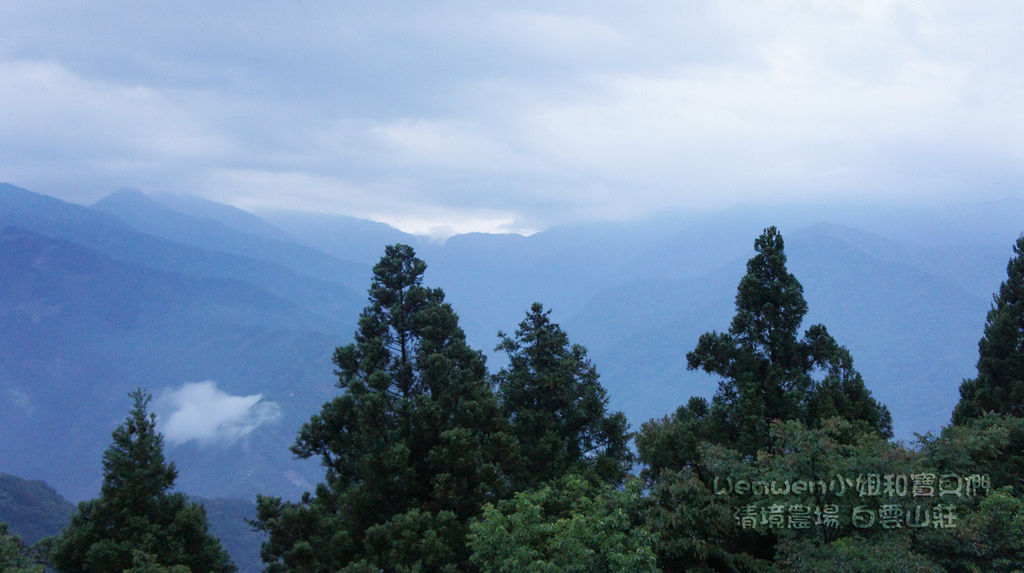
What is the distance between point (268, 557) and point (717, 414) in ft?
38.0

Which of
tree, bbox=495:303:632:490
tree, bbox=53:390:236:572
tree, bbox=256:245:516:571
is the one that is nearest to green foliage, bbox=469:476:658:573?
tree, bbox=256:245:516:571

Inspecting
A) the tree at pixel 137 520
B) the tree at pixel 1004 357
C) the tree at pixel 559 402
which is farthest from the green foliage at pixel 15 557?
the tree at pixel 1004 357

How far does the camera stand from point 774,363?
15.1 metres

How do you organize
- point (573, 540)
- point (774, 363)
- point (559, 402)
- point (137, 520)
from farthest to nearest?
point (559, 402), point (774, 363), point (137, 520), point (573, 540)

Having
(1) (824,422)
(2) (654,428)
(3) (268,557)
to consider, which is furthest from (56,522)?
(1) (824,422)

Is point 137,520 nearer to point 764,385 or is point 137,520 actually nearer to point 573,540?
point 573,540

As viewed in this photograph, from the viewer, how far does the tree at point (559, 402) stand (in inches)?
692

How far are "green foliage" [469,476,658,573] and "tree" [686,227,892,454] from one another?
17.8 ft

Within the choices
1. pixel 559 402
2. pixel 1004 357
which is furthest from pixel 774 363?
pixel 1004 357

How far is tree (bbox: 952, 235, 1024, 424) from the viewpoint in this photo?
60.8ft

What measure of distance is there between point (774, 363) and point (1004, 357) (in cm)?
1064

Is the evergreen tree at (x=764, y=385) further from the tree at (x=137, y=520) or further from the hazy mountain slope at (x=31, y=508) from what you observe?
the hazy mountain slope at (x=31, y=508)

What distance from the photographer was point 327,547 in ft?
44.3

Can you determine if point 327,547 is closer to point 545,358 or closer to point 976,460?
point 545,358
